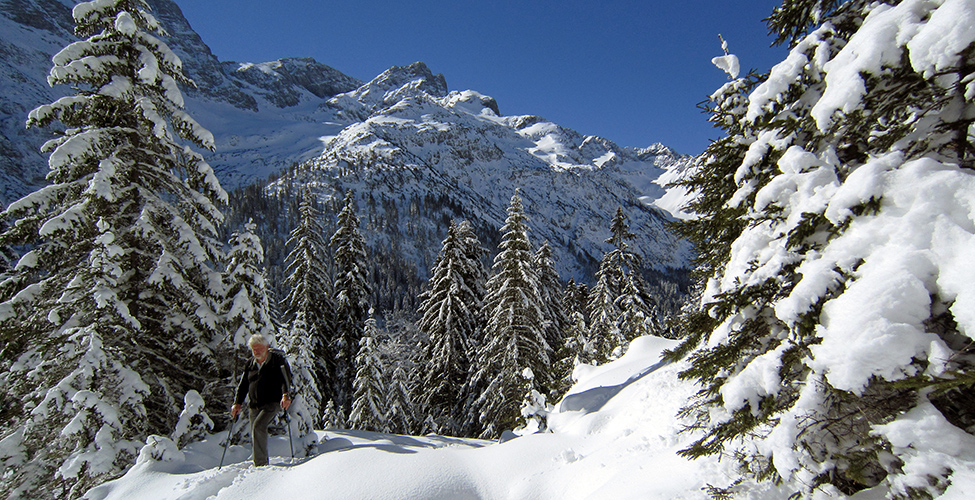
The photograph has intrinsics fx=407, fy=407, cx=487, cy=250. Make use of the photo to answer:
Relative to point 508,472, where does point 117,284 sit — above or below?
above

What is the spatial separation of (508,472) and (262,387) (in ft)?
13.6

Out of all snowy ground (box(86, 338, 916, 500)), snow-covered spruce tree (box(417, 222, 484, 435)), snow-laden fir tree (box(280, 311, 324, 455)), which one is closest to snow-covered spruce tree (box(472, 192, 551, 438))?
snow-covered spruce tree (box(417, 222, 484, 435))

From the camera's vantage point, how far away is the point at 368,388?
1964 centimetres

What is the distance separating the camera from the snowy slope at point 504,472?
4133mm

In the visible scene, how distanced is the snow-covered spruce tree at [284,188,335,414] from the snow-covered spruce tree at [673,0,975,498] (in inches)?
886

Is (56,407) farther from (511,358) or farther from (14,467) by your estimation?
(511,358)

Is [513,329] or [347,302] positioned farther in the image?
[347,302]

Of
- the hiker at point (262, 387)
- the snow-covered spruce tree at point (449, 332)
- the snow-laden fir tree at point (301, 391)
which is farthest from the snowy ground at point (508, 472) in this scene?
the snow-covered spruce tree at point (449, 332)

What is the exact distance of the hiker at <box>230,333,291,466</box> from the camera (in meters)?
6.37

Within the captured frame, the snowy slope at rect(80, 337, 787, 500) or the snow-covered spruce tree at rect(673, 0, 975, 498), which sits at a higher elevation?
the snow-covered spruce tree at rect(673, 0, 975, 498)

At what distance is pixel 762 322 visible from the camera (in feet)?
12.4

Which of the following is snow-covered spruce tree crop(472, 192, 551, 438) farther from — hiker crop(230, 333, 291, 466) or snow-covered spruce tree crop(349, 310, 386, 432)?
hiker crop(230, 333, 291, 466)

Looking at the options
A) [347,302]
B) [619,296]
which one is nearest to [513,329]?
[619,296]

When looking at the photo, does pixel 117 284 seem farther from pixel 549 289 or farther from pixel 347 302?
pixel 549 289
